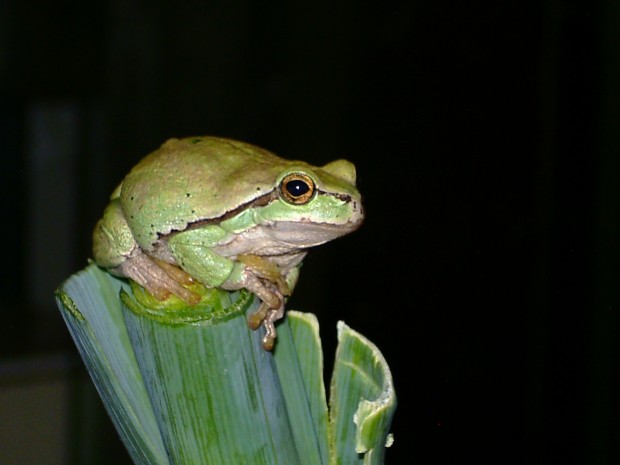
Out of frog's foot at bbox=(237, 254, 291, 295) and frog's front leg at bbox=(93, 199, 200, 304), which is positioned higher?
frog's front leg at bbox=(93, 199, 200, 304)

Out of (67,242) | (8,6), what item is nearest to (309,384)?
(67,242)

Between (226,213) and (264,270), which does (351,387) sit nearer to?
(264,270)

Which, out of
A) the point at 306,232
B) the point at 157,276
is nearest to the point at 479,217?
the point at 306,232

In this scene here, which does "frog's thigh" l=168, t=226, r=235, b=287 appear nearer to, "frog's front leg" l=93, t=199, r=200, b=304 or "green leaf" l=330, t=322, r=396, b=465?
"frog's front leg" l=93, t=199, r=200, b=304

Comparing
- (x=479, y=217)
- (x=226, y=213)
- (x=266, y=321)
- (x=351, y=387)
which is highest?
(x=226, y=213)

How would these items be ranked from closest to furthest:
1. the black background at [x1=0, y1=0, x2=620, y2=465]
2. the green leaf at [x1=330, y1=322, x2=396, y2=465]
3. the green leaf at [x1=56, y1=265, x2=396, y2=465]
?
the green leaf at [x1=56, y1=265, x2=396, y2=465], the green leaf at [x1=330, y1=322, x2=396, y2=465], the black background at [x1=0, y1=0, x2=620, y2=465]

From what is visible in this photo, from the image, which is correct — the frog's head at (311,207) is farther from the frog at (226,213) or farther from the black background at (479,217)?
the black background at (479,217)

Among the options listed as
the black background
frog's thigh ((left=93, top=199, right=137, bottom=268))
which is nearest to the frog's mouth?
frog's thigh ((left=93, top=199, right=137, bottom=268))
